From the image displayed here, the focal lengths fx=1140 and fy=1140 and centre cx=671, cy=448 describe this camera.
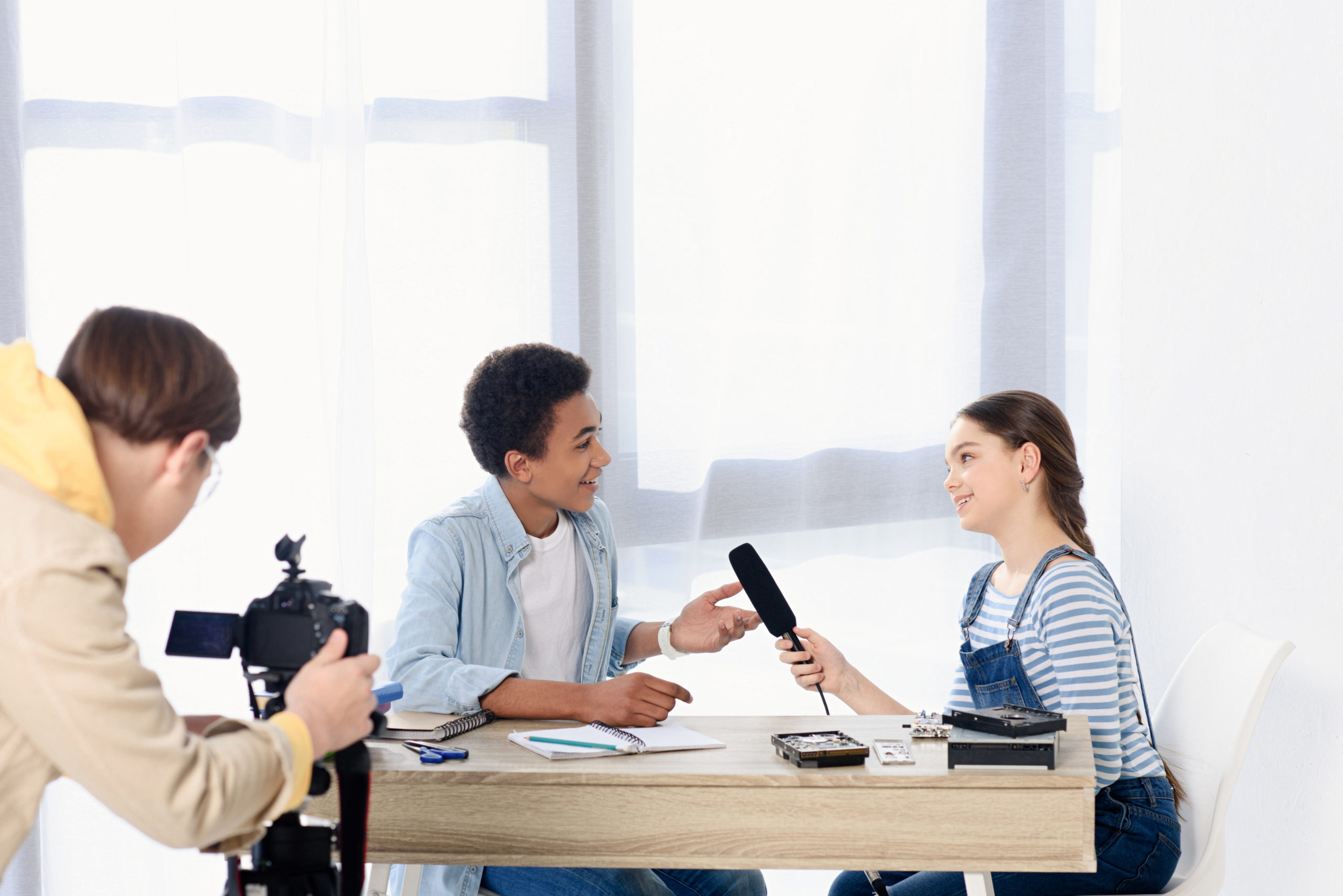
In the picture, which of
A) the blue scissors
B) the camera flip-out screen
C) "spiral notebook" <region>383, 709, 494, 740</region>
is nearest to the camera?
the camera flip-out screen

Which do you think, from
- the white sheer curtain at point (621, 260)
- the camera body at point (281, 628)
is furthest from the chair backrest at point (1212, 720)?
the camera body at point (281, 628)

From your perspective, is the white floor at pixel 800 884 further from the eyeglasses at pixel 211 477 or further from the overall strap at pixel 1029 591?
the eyeglasses at pixel 211 477

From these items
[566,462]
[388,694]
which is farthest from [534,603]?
[388,694]

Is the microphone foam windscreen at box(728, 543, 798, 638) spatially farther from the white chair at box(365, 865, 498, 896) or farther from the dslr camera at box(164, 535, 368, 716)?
the dslr camera at box(164, 535, 368, 716)

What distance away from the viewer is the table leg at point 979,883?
1.41 meters

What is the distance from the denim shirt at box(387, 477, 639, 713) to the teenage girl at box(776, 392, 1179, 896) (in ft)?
1.24

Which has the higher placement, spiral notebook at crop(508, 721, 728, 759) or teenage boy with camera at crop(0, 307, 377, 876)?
teenage boy with camera at crop(0, 307, 377, 876)

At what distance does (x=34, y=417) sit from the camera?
3.11 feet

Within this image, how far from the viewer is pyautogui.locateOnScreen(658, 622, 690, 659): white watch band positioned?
198 cm

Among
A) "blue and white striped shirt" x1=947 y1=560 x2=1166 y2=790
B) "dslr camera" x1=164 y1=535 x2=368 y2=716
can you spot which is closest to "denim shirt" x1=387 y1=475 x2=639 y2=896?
"dslr camera" x1=164 y1=535 x2=368 y2=716

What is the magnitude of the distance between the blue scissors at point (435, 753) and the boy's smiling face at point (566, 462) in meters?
0.51

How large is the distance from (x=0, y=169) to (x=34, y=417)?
1.47 metres

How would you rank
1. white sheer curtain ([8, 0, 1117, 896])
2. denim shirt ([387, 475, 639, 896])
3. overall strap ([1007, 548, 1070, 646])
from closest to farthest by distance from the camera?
denim shirt ([387, 475, 639, 896]) < overall strap ([1007, 548, 1070, 646]) < white sheer curtain ([8, 0, 1117, 896])

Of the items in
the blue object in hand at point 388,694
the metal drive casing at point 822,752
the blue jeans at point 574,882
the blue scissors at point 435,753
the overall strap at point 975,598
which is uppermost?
the blue object in hand at point 388,694
